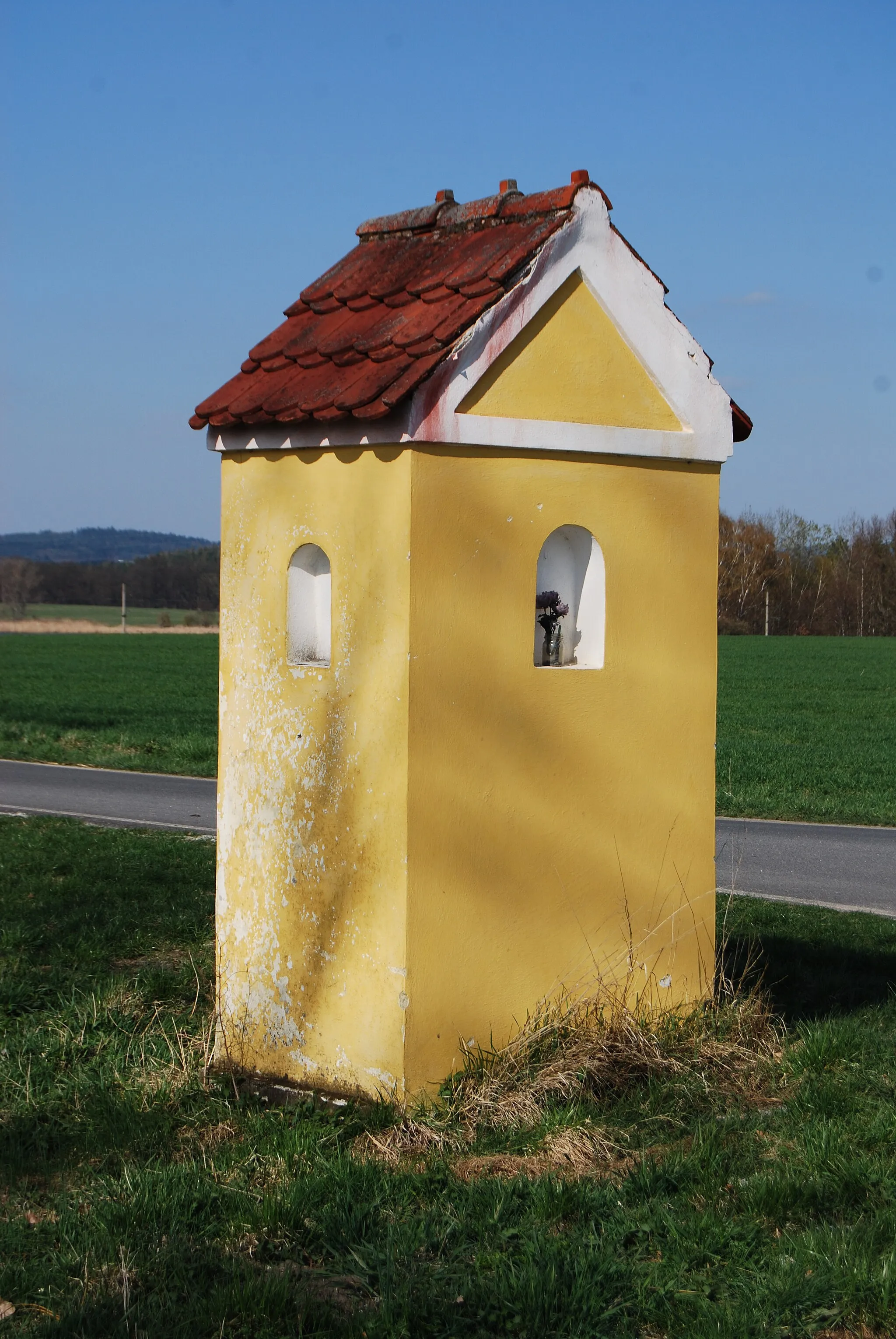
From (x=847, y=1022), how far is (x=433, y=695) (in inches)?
98.1

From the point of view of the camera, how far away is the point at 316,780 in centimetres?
510

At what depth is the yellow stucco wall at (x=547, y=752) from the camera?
479cm

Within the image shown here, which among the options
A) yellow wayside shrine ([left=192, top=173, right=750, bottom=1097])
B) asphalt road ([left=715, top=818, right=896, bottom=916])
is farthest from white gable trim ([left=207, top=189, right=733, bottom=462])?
asphalt road ([left=715, top=818, right=896, bottom=916])

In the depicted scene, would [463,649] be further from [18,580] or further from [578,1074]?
[18,580]

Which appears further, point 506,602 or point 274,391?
point 274,391

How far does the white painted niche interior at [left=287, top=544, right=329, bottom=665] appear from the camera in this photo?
5324 mm

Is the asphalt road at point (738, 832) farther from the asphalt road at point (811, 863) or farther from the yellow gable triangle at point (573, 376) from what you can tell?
the yellow gable triangle at point (573, 376)

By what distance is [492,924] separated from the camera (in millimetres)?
4938

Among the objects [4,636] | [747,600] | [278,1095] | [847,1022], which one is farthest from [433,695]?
[747,600]

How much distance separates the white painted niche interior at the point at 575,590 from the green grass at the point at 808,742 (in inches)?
379

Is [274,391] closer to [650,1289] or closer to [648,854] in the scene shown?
[648,854]

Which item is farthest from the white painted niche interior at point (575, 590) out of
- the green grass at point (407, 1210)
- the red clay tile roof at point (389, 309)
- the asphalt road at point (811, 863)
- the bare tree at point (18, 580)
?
the bare tree at point (18, 580)

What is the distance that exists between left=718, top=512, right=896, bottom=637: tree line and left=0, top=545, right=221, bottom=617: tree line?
1467 inches

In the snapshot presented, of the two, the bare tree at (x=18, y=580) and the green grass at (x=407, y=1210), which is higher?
the bare tree at (x=18, y=580)
